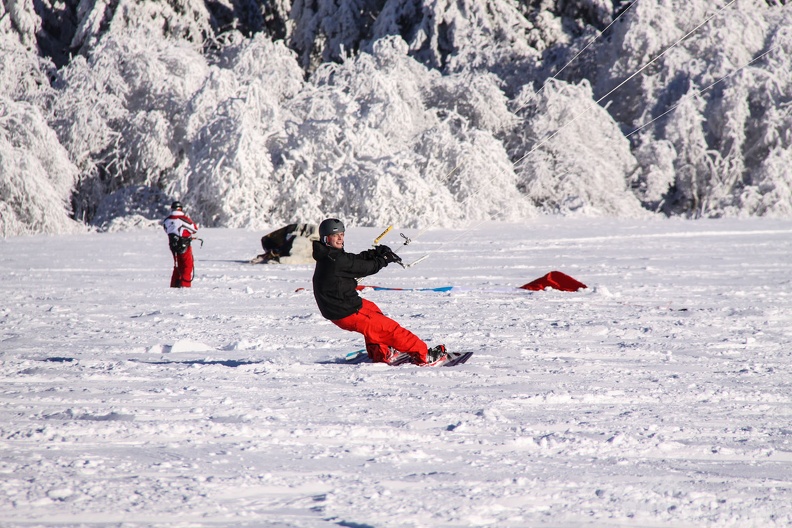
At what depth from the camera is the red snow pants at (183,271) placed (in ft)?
37.0

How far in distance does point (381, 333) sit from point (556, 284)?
15.9 ft

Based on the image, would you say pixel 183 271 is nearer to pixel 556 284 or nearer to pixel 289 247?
pixel 289 247

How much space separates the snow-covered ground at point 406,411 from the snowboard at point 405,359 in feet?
0.45

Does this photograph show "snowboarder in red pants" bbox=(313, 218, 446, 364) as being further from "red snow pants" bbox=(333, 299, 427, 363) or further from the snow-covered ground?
the snow-covered ground

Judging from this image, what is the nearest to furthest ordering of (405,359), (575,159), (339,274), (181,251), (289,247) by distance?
(339,274), (405,359), (181,251), (289,247), (575,159)

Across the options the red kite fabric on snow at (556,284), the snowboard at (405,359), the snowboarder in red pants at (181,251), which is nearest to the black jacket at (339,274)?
the snowboard at (405,359)

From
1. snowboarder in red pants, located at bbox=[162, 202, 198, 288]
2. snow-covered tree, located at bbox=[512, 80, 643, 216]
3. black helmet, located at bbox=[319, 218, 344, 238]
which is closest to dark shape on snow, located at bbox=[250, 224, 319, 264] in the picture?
snowboarder in red pants, located at bbox=[162, 202, 198, 288]

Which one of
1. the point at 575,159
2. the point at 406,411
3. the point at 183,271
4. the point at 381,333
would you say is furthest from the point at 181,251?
the point at 575,159

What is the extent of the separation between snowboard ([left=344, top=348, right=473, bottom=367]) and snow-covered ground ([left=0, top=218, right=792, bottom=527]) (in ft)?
0.45

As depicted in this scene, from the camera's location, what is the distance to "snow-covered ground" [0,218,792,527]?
10.3 ft

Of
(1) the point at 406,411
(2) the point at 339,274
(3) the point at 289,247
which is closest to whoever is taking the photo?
(1) the point at 406,411

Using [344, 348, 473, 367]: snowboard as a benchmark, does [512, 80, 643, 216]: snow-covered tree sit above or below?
above

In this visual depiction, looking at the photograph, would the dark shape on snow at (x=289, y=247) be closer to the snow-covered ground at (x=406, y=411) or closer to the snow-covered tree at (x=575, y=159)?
the snow-covered ground at (x=406, y=411)

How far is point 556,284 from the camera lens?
1032 centimetres
